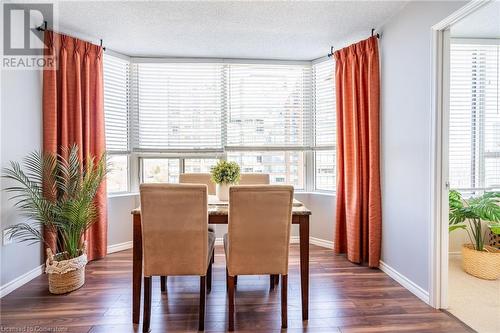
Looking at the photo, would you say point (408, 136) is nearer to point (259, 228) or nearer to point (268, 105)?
point (259, 228)

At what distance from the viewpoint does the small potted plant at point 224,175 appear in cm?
222

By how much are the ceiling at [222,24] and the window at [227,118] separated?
0.92ft

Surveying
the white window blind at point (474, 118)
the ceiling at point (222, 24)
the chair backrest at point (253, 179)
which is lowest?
the chair backrest at point (253, 179)

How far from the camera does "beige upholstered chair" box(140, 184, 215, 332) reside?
1644 mm

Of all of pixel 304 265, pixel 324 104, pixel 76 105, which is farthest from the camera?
pixel 324 104

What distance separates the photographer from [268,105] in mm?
3459

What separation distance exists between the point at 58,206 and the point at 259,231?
1.86 m

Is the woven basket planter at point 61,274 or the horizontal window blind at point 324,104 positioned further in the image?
the horizontal window blind at point 324,104

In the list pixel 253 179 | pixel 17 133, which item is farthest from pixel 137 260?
pixel 17 133

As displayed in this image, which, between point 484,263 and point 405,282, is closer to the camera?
point 405,282

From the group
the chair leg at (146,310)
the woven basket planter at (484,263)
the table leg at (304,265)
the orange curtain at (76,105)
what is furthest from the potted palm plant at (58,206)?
the woven basket planter at (484,263)

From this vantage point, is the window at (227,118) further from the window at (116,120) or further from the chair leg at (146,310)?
the chair leg at (146,310)

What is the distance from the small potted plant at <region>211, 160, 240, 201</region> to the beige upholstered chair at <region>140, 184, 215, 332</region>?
57 cm

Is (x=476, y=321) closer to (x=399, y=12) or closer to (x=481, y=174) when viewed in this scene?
(x=481, y=174)
